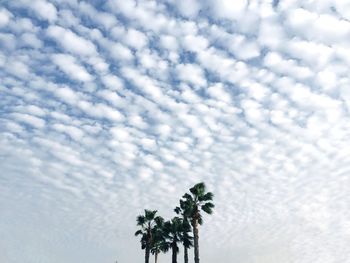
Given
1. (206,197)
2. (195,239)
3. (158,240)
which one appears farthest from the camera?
(158,240)

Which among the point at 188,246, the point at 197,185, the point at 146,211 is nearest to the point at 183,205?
the point at 197,185

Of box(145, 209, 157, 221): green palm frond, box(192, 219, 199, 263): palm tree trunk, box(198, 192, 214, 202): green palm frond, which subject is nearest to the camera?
box(192, 219, 199, 263): palm tree trunk

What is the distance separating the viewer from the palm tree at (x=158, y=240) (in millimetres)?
57188

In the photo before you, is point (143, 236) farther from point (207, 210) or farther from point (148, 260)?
point (207, 210)

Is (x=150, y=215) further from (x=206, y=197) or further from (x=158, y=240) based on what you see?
(x=206, y=197)

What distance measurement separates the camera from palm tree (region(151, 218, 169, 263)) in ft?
188

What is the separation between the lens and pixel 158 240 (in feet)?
193

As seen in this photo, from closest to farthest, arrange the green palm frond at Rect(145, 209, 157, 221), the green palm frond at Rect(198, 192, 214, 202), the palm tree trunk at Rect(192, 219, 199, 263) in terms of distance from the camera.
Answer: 1. the palm tree trunk at Rect(192, 219, 199, 263)
2. the green palm frond at Rect(198, 192, 214, 202)
3. the green palm frond at Rect(145, 209, 157, 221)

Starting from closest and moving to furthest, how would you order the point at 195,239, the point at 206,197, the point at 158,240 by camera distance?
the point at 195,239
the point at 206,197
the point at 158,240

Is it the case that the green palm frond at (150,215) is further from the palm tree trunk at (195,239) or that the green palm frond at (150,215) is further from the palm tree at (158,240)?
the palm tree trunk at (195,239)

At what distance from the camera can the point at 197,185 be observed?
169 feet

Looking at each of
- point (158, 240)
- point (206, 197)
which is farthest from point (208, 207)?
point (158, 240)

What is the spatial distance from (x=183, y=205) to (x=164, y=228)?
7691 mm

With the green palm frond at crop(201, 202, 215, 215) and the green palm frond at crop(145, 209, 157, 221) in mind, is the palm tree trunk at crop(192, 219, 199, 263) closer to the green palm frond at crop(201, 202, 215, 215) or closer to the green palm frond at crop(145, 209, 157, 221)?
the green palm frond at crop(201, 202, 215, 215)
